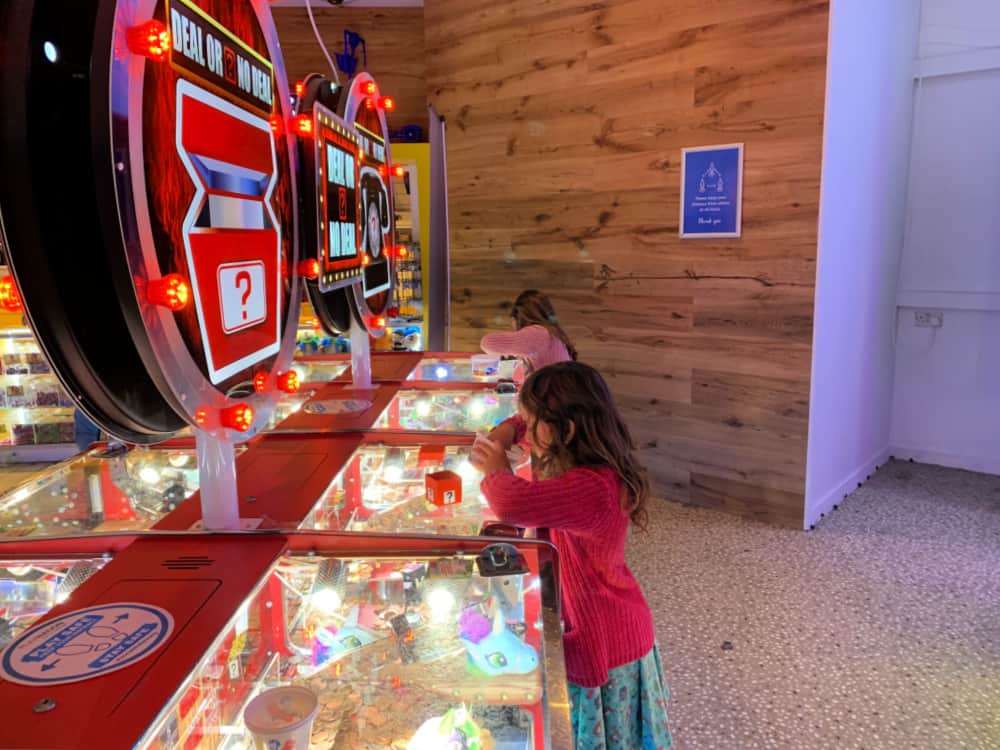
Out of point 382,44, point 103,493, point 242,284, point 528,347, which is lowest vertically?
point 103,493

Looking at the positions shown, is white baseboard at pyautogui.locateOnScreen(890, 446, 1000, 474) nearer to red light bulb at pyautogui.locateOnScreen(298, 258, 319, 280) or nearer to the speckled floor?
the speckled floor

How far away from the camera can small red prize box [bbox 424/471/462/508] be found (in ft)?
5.64

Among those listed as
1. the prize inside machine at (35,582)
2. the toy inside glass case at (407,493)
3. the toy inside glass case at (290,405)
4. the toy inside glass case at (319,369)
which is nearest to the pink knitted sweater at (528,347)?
the toy inside glass case at (319,369)

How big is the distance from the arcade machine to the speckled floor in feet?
4.62

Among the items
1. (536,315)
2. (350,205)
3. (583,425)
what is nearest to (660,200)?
(536,315)

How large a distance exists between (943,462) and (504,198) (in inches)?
132

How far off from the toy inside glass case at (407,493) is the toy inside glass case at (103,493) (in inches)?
13.0

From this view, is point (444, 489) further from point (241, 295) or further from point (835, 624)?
point (835, 624)

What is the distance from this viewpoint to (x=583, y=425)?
1.66 meters

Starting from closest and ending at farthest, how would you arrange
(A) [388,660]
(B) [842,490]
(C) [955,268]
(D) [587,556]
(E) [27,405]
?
1. (A) [388,660]
2. (D) [587,556]
3. (B) [842,490]
4. (C) [955,268]
5. (E) [27,405]

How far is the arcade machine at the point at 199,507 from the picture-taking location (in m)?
0.94

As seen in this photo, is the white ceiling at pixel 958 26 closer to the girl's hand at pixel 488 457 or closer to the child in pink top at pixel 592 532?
the child in pink top at pixel 592 532

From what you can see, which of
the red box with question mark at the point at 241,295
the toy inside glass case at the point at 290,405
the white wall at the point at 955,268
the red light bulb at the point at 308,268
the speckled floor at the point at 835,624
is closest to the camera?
the red box with question mark at the point at 241,295

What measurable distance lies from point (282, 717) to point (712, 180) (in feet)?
11.9
